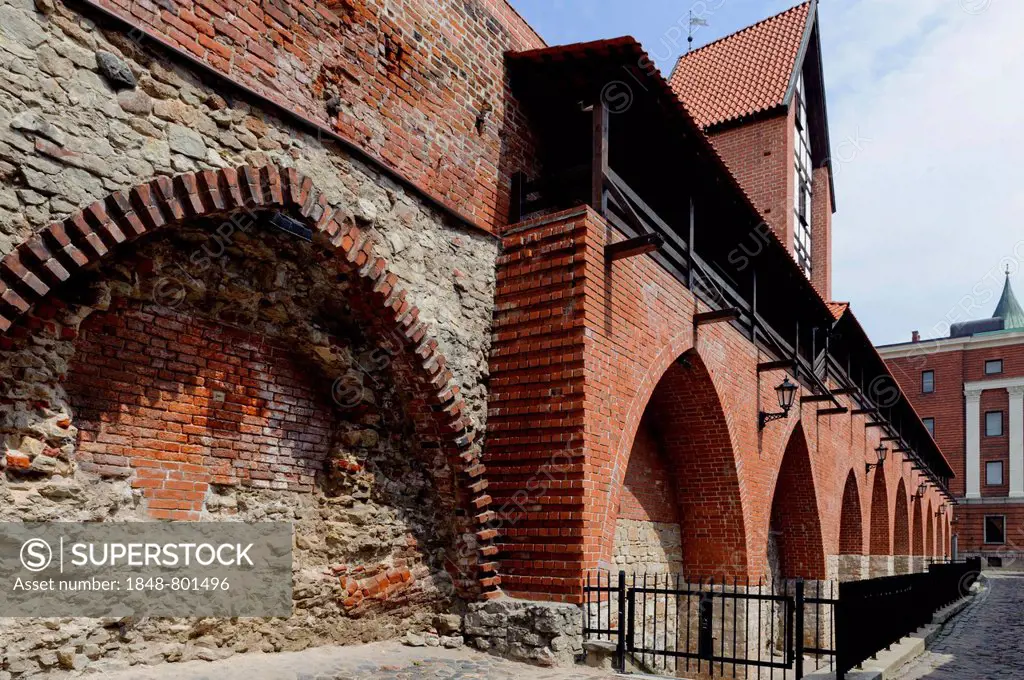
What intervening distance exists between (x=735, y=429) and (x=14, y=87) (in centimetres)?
894

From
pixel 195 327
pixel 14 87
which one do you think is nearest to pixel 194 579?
pixel 195 327

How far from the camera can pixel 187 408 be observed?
18.2 feet

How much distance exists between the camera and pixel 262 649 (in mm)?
5730

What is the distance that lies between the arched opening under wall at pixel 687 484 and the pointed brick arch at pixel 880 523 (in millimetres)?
15314

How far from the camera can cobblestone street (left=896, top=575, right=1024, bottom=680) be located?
8226 millimetres

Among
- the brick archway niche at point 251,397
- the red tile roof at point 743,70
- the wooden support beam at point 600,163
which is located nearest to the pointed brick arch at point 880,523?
the red tile roof at point 743,70

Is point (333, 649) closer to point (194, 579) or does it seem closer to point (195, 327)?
point (194, 579)

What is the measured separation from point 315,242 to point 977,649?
1010cm

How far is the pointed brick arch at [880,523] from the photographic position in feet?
78.7

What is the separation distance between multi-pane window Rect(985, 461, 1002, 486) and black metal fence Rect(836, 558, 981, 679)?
33.9m

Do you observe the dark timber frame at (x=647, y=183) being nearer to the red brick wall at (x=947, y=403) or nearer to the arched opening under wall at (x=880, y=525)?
the arched opening under wall at (x=880, y=525)

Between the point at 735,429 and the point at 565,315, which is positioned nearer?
the point at 565,315

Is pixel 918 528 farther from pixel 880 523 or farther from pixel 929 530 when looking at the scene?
pixel 880 523

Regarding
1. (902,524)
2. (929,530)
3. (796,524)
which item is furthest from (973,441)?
(796,524)
